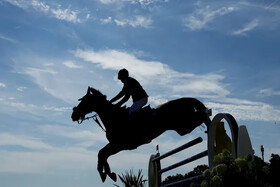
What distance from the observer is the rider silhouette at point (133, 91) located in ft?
26.6

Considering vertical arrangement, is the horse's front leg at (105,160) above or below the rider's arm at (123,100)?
below

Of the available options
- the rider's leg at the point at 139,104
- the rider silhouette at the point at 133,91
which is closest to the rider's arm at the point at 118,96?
the rider silhouette at the point at 133,91

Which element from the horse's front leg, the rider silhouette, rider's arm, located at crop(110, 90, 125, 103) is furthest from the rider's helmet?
the horse's front leg

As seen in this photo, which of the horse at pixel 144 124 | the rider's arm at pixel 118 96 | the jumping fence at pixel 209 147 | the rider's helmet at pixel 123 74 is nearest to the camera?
the jumping fence at pixel 209 147

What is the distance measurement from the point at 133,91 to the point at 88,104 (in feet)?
3.67

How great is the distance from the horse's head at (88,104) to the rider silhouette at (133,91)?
628mm

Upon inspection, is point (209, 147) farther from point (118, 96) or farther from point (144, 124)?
point (118, 96)

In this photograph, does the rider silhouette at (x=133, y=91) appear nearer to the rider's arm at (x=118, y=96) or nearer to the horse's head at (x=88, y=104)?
the rider's arm at (x=118, y=96)

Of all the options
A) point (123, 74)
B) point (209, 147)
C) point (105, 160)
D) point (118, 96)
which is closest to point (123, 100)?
point (118, 96)

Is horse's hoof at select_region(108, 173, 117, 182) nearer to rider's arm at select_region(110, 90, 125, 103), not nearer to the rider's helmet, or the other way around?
rider's arm at select_region(110, 90, 125, 103)

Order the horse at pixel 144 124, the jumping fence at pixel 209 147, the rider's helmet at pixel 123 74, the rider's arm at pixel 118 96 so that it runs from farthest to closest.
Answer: the rider's arm at pixel 118 96 < the rider's helmet at pixel 123 74 < the horse at pixel 144 124 < the jumping fence at pixel 209 147

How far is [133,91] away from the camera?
320 inches

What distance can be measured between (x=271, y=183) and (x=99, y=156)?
Result: 4.66 metres

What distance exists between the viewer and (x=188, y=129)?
811cm
